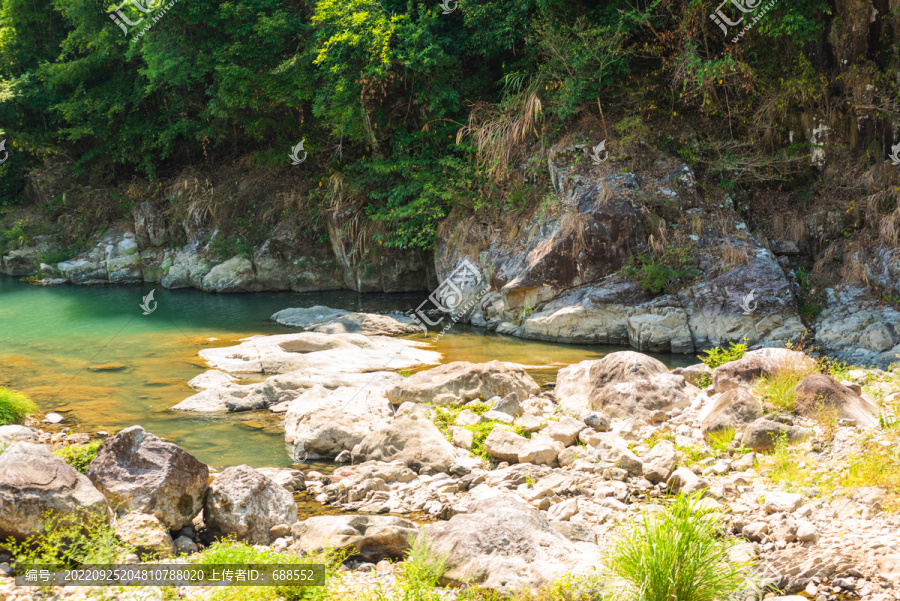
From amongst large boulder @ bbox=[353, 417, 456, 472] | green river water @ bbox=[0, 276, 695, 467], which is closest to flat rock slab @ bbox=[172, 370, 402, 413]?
green river water @ bbox=[0, 276, 695, 467]

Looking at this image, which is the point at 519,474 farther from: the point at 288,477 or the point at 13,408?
the point at 13,408

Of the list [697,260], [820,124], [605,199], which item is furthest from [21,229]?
[820,124]

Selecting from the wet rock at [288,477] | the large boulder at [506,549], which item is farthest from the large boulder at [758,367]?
the wet rock at [288,477]

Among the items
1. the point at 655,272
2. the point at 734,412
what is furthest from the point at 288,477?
the point at 655,272

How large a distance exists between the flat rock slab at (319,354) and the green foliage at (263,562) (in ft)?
16.1

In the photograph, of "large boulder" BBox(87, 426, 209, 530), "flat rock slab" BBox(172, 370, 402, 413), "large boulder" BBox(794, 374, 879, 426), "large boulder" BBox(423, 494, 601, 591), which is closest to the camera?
"large boulder" BBox(423, 494, 601, 591)

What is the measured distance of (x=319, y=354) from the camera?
9.08 metres

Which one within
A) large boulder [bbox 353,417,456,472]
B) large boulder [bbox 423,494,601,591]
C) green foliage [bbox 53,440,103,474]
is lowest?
large boulder [bbox 353,417,456,472]

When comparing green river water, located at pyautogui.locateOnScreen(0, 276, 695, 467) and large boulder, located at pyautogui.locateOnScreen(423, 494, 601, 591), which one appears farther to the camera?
green river water, located at pyautogui.locateOnScreen(0, 276, 695, 467)

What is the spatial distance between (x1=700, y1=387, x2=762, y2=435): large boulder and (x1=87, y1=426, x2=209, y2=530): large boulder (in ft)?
13.4

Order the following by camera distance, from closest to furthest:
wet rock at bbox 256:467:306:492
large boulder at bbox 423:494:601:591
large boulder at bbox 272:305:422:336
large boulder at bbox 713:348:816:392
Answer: large boulder at bbox 423:494:601:591 < wet rock at bbox 256:467:306:492 < large boulder at bbox 713:348:816:392 < large boulder at bbox 272:305:422:336

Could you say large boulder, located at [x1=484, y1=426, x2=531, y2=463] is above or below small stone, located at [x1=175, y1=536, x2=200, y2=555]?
below

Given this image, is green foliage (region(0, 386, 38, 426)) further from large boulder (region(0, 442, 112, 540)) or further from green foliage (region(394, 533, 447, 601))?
green foliage (region(394, 533, 447, 601))

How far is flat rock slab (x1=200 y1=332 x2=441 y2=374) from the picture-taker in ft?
28.8
